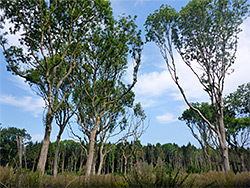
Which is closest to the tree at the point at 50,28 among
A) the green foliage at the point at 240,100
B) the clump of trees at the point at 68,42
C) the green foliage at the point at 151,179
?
the clump of trees at the point at 68,42

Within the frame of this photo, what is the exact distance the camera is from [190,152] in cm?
4784

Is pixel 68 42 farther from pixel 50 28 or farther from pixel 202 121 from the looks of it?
pixel 202 121

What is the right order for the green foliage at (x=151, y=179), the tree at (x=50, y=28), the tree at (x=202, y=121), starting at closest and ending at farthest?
the green foliage at (x=151, y=179) < the tree at (x=50, y=28) < the tree at (x=202, y=121)

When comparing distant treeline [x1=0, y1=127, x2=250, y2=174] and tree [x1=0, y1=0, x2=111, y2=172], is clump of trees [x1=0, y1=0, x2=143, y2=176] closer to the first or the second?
tree [x1=0, y1=0, x2=111, y2=172]

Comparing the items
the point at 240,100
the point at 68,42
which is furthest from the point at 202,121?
the point at 68,42

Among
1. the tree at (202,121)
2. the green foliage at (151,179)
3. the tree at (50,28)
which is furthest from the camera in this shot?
the tree at (202,121)

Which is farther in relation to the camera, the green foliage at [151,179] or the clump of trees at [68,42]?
the clump of trees at [68,42]

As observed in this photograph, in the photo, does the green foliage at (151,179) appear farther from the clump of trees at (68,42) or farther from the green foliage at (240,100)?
the green foliage at (240,100)

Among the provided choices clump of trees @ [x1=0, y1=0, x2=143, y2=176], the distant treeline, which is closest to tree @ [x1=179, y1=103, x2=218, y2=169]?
the distant treeline

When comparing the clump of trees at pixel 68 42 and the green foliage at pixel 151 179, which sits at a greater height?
the clump of trees at pixel 68 42

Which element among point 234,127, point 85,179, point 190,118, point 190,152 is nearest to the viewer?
point 85,179

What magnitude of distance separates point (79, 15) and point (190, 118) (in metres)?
20.3

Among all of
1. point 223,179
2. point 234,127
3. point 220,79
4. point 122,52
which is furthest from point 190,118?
point 223,179

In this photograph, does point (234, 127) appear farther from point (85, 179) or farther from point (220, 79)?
point (85, 179)
